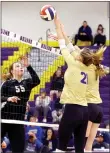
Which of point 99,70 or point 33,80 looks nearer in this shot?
point 99,70

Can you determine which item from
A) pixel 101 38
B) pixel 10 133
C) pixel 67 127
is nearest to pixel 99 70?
pixel 67 127

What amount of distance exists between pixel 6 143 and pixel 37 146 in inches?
28.6

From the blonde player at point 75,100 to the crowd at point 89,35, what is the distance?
37.2 ft

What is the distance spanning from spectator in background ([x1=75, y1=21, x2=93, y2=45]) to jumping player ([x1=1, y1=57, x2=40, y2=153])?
34.4 ft

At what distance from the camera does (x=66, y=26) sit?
17812 mm

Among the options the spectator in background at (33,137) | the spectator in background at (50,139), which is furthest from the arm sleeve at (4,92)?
the spectator in background at (50,139)

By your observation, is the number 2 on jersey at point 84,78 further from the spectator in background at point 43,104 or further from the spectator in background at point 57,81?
the spectator in background at point 43,104

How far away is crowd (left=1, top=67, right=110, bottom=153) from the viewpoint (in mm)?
9748

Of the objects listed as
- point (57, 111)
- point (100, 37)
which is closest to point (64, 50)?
point (57, 111)

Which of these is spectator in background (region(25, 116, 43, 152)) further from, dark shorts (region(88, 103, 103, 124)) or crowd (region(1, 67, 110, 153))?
dark shorts (region(88, 103, 103, 124))

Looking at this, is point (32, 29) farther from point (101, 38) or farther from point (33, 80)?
point (33, 80)

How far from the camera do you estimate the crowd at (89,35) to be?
1695cm

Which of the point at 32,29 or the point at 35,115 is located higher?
the point at 32,29

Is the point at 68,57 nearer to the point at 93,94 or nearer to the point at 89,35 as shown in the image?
the point at 93,94
